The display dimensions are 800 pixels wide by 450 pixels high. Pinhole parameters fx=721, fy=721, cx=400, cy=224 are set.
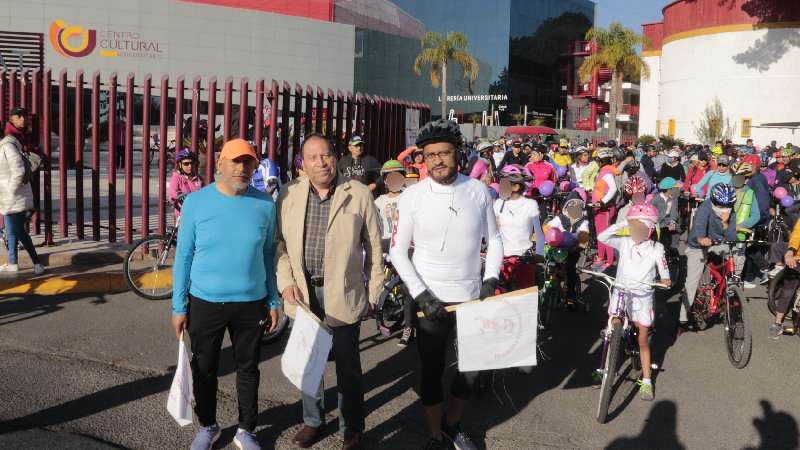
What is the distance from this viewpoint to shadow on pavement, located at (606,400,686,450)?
15.2ft

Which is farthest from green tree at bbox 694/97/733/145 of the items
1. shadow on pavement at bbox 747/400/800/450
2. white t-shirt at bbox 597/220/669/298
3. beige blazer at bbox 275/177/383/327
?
beige blazer at bbox 275/177/383/327

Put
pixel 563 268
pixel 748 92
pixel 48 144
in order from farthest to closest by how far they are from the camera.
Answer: pixel 748 92
pixel 48 144
pixel 563 268

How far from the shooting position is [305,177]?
13.8 feet

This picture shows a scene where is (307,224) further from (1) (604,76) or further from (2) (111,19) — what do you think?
(1) (604,76)

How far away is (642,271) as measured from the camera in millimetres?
5785

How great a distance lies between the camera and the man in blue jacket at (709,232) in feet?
23.4

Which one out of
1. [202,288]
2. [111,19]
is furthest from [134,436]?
[111,19]

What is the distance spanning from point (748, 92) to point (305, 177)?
184ft

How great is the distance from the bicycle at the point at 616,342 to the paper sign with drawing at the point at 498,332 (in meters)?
1.24

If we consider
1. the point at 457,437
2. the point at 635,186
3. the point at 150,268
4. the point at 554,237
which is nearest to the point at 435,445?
the point at 457,437

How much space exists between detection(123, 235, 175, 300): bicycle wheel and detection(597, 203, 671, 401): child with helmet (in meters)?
4.96

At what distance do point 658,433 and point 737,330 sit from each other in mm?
2102

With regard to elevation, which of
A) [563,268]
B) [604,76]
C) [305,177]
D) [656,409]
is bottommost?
[656,409]

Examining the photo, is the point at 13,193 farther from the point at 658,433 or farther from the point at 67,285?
the point at 658,433
